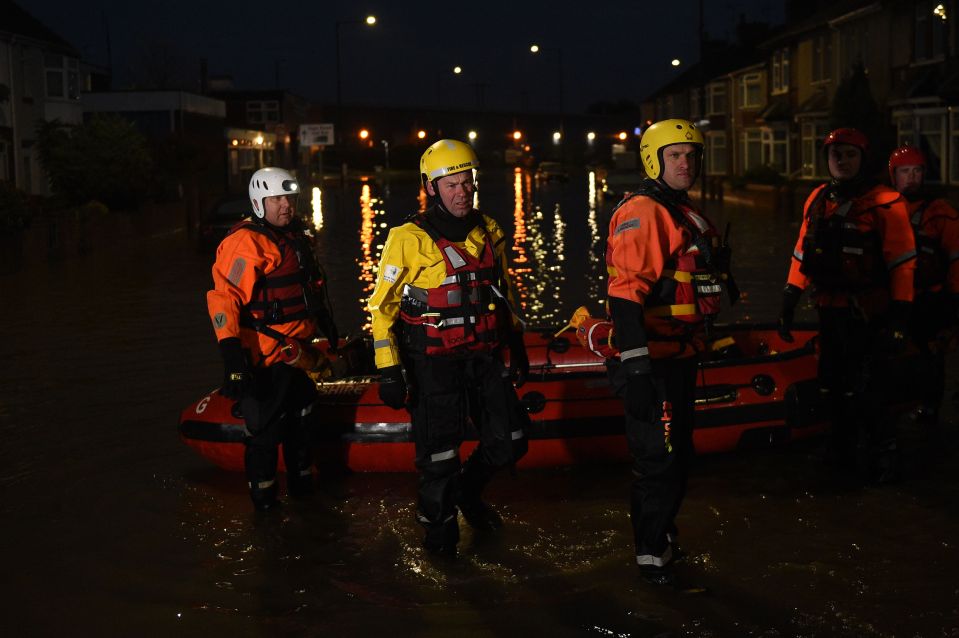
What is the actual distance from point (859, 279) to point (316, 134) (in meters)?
67.4

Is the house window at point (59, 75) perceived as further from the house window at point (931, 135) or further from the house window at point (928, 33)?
the house window at point (928, 33)

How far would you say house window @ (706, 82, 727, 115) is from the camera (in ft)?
195

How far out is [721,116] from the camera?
59.0 m

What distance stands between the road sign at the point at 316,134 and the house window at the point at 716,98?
23.8 metres

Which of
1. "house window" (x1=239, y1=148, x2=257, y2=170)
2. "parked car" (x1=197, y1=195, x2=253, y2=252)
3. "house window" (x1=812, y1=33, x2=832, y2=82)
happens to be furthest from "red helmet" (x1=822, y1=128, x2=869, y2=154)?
"house window" (x1=239, y1=148, x2=257, y2=170)

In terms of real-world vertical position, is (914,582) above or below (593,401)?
below

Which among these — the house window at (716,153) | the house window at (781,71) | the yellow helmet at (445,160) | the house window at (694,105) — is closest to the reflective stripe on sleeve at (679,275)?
the yellow helmet at (445,160)

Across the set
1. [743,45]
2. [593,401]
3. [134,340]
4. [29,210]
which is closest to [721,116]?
[743,45]

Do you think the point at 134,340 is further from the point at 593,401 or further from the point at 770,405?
the point at 770,405

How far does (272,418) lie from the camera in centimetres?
660

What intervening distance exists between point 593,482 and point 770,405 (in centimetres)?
127

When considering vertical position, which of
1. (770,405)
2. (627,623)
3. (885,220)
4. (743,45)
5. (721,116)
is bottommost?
(627,623)

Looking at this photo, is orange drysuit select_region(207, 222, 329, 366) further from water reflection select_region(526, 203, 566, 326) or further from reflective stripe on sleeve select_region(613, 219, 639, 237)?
water reflection select_region(526, 203, 566, 326)

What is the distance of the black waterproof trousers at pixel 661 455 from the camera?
5.18 meters
